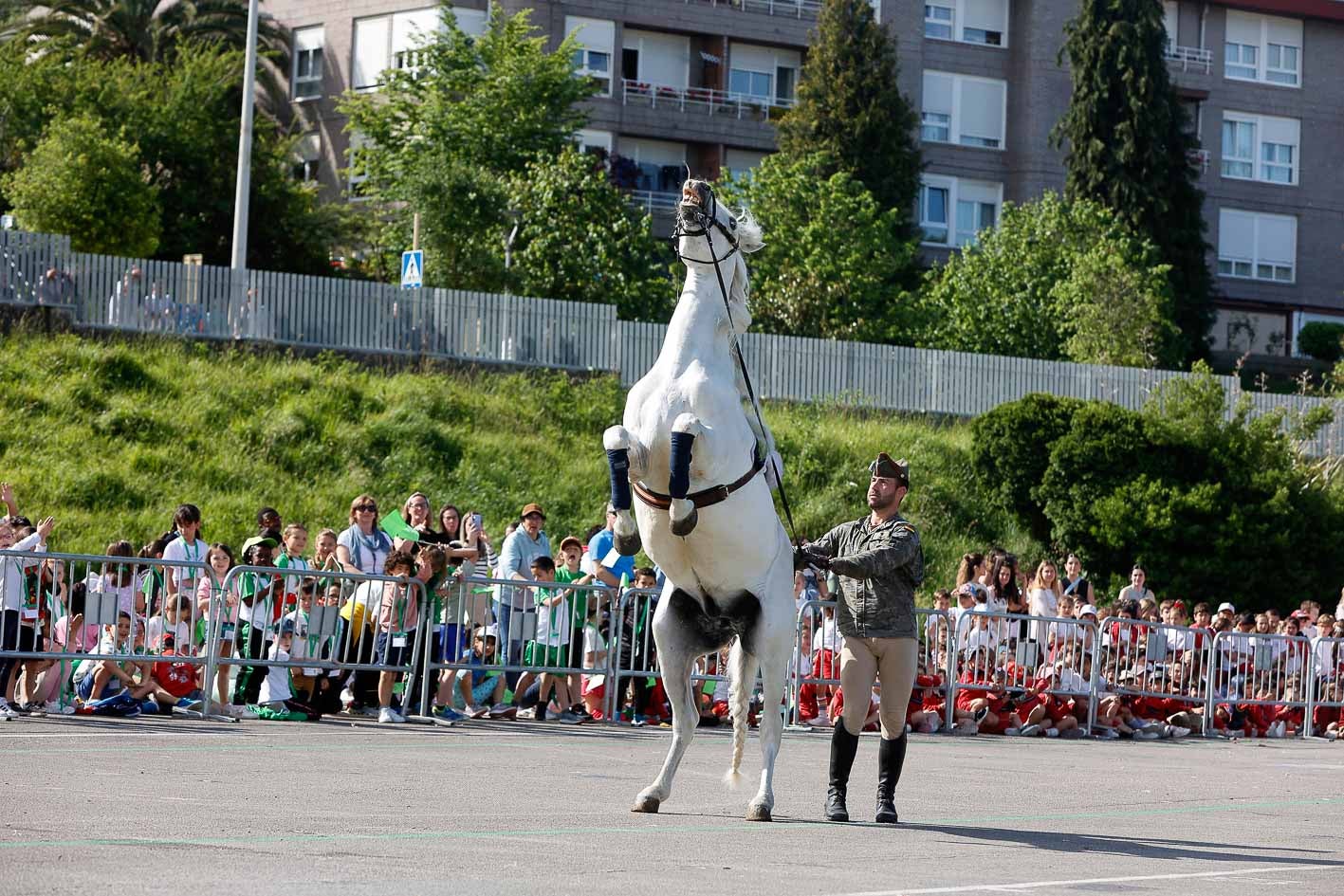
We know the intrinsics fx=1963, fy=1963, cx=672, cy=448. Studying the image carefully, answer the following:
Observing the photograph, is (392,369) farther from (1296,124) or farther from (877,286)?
(1296,124)

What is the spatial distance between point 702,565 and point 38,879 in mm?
4479

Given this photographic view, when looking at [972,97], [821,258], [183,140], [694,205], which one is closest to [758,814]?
[694,205]

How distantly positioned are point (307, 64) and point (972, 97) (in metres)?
20.5

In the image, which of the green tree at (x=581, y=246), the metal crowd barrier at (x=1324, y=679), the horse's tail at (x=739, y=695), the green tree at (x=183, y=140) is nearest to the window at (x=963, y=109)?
the green tree at (x=581, y=246)

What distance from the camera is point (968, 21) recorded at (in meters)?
61.8

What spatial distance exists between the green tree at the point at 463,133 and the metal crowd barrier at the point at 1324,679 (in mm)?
24660

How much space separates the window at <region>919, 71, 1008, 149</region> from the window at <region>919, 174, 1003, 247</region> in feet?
4.22

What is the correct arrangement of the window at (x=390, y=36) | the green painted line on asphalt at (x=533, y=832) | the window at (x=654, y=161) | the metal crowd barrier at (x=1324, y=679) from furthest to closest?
the window at (x=654, y=161)
the window at (x=390, y=36)
the metal crowd barrier at (x=1324, y=679)
the green painted line on asphalt at (x=533, y=832)

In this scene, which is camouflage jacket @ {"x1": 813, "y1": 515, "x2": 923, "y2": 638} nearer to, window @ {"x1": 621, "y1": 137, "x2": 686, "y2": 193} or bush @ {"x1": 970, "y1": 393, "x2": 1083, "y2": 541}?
bush @ {"x1": 970, "y1": 393, "x2": 1083, "y2": 541}

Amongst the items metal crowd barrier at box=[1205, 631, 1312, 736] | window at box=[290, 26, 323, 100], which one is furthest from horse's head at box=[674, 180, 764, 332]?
window at box=[290, 26, 323, 100]

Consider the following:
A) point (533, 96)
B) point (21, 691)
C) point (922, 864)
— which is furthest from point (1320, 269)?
point (922, 864)

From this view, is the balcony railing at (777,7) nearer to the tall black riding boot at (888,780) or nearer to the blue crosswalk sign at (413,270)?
the blue crosswalk sign at (413,270)

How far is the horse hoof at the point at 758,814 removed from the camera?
33.6 feet

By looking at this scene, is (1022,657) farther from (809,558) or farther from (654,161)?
(654,161)
